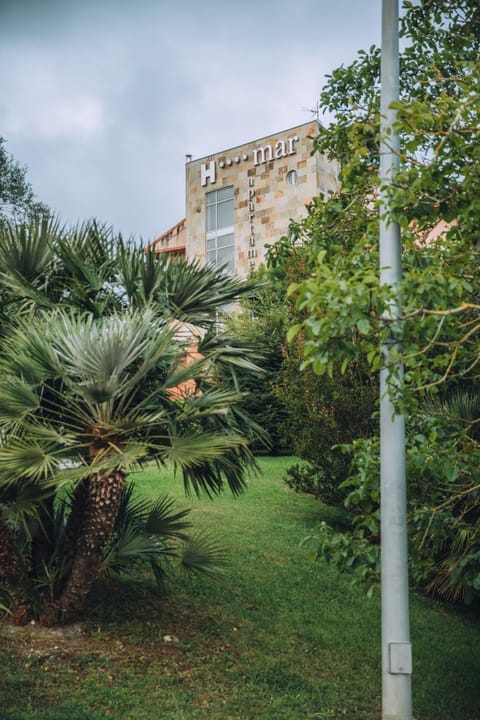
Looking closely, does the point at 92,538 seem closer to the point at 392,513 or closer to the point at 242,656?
the point at 242,656

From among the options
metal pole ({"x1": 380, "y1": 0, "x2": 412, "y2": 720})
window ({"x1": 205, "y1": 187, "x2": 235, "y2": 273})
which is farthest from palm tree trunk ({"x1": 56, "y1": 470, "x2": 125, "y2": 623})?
window ({"x1": 205, "y1": 187, "x2": 235, "y2": 273})

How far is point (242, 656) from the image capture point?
21.6ft

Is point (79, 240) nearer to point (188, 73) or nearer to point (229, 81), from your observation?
point (229, 81)

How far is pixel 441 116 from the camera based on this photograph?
14.8 ft

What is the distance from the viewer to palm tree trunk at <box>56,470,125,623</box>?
6098 millimetres

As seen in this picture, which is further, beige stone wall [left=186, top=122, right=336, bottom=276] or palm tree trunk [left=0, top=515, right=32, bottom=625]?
beige stone wall [left=186, top=122, right=336, bottom=276]

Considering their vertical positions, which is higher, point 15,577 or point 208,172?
point 208,172

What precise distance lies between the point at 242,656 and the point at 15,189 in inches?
823

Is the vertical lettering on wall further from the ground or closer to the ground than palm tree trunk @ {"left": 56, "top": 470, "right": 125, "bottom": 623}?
further from the ground

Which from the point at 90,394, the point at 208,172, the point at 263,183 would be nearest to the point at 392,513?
the point at 90,394

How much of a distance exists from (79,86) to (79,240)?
34.3 feet

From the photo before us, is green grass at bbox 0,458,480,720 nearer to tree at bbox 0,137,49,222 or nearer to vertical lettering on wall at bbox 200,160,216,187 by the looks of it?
tree at bbox 0,137,49,222

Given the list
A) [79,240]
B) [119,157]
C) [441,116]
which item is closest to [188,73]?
[79,240]

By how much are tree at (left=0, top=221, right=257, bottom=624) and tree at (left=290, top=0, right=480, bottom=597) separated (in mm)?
1493
